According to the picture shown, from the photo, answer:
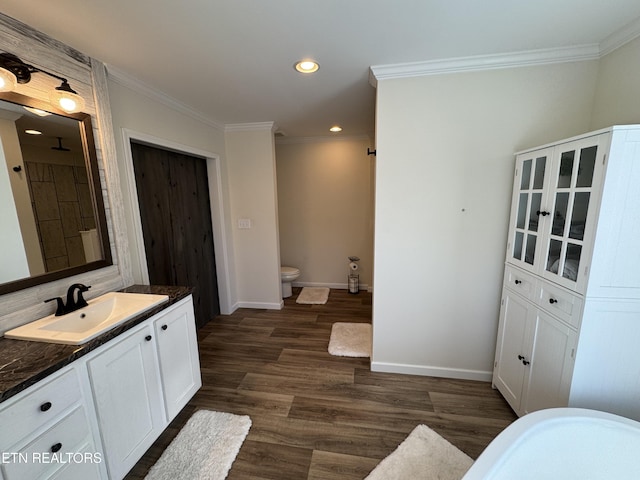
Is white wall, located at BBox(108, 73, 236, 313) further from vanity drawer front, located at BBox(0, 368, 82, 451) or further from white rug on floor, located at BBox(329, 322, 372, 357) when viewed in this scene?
white rug on floor, located at BBox(329, 322, 372, 357)

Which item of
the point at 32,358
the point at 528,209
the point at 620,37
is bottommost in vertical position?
the point at 32,358

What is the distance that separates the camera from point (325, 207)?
431cm

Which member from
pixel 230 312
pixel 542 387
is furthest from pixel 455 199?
pixel 230 312

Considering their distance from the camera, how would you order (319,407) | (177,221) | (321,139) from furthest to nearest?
1. (321,139)
2. (177,221)
3. (319,407)

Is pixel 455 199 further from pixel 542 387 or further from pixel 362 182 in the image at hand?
pixel 362 182

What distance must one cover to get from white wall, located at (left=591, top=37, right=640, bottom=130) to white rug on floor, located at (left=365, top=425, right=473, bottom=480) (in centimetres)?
219

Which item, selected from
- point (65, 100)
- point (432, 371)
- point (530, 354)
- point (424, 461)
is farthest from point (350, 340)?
point (65, 100)

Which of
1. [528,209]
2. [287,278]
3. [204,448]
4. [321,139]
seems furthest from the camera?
[321,139]

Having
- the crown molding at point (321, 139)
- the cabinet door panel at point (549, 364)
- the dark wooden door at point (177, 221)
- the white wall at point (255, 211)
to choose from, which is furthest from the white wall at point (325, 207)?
the cabinet door panel at point (549, 364)

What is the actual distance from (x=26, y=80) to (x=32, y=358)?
1426 mm

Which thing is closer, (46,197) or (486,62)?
(46,197)

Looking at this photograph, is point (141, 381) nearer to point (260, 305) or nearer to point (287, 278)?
point (260, 305)

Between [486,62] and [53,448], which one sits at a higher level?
[486,62]

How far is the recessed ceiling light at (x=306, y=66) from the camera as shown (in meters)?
1.76
